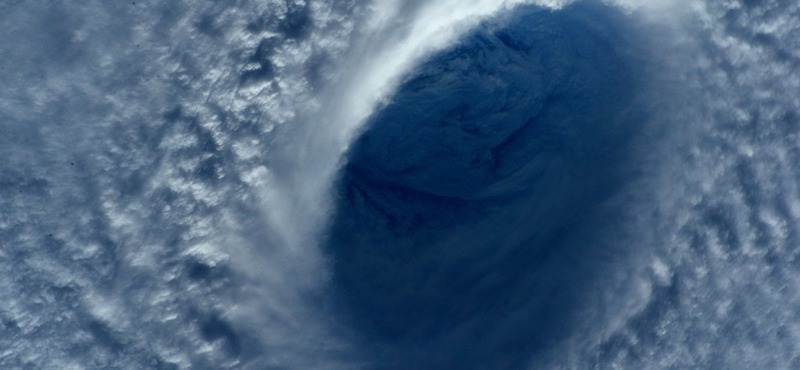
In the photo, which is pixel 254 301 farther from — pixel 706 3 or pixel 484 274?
pixel 706 3

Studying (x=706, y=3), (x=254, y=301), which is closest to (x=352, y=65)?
(x=254, y=301)

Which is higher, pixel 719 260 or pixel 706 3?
pixel 706 3

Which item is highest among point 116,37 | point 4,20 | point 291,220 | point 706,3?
point 4,20

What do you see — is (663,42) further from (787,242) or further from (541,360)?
(541,360)

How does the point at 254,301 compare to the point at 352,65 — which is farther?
the point at 352,65

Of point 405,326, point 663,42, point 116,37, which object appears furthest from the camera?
point 663,42

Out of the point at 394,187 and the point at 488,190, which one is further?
the point at 488,190

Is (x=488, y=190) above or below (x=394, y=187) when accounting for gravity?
below

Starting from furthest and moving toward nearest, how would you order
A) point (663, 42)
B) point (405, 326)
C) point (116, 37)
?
point (663, 42), point (116, 37), point (405, 326)
